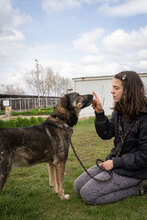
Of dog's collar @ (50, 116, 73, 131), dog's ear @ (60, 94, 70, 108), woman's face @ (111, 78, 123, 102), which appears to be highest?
woman's face @ (111, 78, 123, 102)

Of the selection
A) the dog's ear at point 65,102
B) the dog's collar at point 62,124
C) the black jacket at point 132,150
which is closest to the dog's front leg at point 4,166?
the dog's collar at point 62,124

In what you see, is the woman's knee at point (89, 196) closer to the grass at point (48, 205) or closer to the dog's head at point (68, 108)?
the grass at point (48, 205)

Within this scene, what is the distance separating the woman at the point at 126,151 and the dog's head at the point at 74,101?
0.70 meters

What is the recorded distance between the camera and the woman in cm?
276

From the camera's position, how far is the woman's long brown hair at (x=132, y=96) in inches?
109

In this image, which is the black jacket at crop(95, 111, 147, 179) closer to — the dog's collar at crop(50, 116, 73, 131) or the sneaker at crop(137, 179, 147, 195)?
the sneaker at crop(137, 179, 147, 195)

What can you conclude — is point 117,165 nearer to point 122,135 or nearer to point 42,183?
point 122,135

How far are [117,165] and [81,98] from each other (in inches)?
63.6

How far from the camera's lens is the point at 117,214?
260 centimetres

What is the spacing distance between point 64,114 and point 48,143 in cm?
69

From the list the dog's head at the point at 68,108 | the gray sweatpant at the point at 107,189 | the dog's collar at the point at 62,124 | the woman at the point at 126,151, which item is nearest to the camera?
the woman at the point at 126,151

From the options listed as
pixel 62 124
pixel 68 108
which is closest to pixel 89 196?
pixel 62 124

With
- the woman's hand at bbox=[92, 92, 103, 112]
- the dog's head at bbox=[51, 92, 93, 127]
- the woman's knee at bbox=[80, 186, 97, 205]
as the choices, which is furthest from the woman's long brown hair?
the woman's knee at bbox=[80, 186, 97, 205]

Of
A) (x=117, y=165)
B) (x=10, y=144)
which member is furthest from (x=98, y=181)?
(x=10, y=144)
